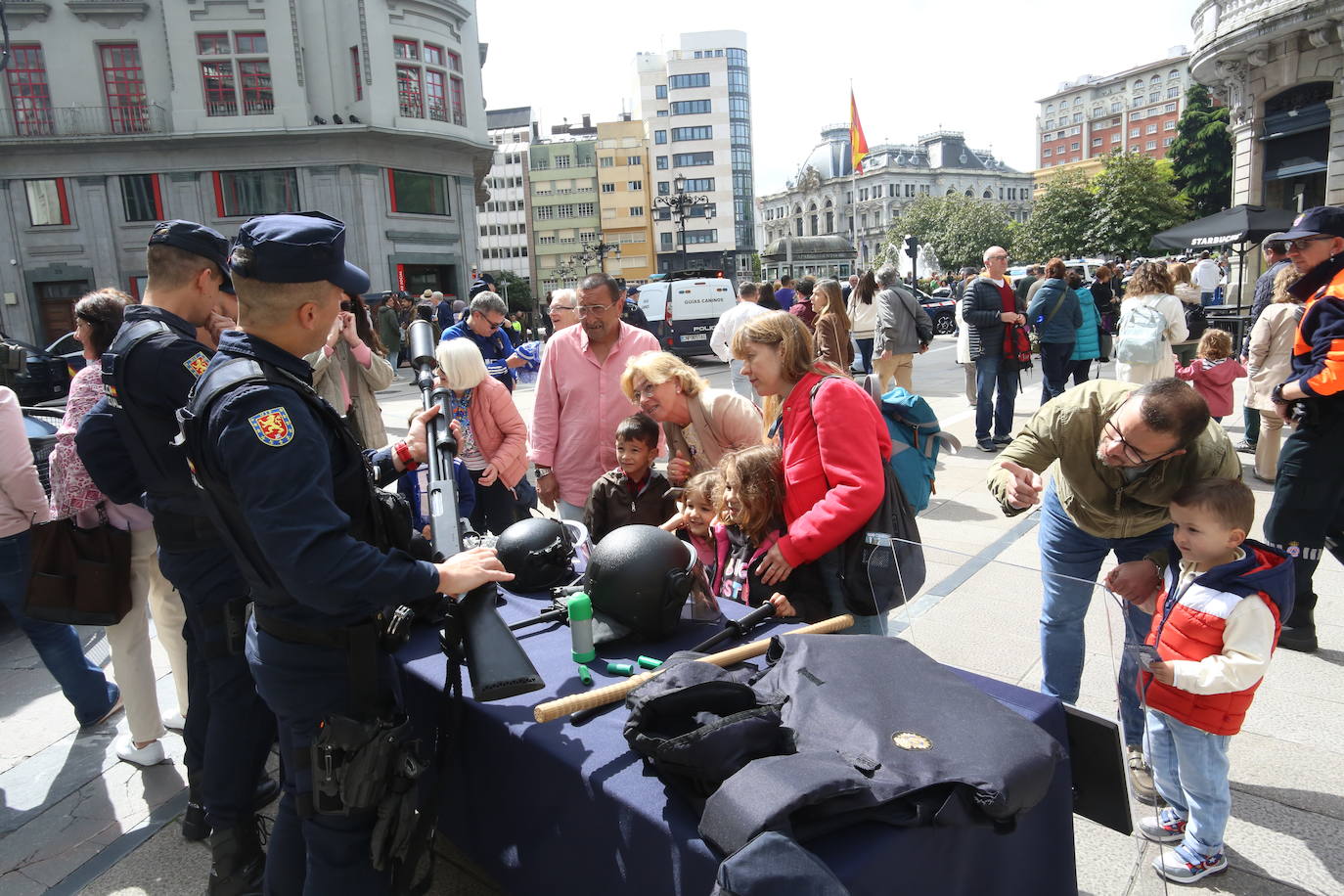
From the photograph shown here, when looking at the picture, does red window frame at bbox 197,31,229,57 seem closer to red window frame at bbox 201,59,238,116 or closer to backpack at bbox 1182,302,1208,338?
red window frame at bbox 201,59,238,116

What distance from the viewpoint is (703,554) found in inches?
134

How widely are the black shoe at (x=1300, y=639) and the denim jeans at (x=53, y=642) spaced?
19.5ft

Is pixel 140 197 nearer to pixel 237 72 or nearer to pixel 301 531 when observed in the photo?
pixel 237 72

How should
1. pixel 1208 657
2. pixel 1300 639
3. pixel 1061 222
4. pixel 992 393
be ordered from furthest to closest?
pixel 1061 222 → pixel 992 393 → pixel 1300 639 → pixel 1208 657

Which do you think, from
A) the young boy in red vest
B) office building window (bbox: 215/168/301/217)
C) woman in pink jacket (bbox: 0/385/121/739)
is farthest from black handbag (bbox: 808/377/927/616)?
office building window (bbox: 215/168/301/217)

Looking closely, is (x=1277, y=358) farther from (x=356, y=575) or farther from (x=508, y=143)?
(x=508, y=143)

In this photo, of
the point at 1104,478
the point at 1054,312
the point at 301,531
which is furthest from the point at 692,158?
the point at 301,531

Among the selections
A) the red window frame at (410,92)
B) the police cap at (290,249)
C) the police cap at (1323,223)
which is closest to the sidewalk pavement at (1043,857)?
the police cap at (290,249)

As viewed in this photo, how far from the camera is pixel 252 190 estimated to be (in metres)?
27.4

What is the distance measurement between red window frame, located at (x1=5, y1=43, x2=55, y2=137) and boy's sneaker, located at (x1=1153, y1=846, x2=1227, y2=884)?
34893 mm

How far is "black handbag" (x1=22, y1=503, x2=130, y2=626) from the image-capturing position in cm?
342

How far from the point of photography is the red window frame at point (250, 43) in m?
26.8

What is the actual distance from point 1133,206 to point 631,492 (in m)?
50.1

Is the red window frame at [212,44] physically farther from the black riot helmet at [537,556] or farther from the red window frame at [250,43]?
the black riot helmet at [537,556]
